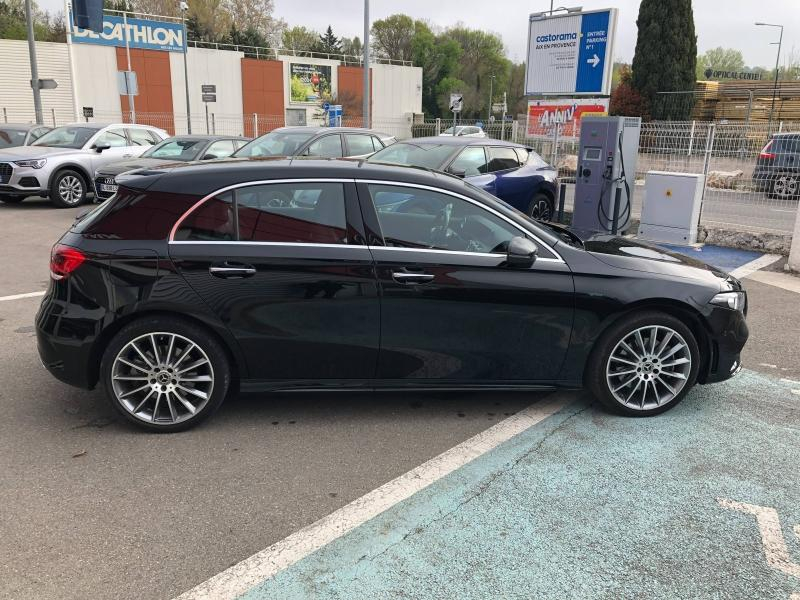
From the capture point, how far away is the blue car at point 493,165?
31.4 ft

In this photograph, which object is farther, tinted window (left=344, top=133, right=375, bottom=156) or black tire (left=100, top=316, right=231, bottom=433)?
tinted window (left=344, top=133, right=375, bottom=156)

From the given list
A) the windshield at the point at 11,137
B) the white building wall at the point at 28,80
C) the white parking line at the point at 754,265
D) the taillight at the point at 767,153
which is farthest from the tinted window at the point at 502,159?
the white building wall at the point at 28,80

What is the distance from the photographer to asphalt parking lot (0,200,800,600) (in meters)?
2.66

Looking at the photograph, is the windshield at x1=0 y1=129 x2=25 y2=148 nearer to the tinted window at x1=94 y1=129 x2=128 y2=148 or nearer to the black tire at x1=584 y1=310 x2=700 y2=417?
the tinted window at x1=94 y1=129 x2=128 y2=148

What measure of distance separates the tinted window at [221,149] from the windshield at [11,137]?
6.57 meters

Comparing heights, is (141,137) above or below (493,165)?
above

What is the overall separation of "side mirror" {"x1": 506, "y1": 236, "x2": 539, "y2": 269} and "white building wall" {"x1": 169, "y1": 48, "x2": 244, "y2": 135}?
41409 mm

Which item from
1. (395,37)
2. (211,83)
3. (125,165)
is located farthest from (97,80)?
(395,37)

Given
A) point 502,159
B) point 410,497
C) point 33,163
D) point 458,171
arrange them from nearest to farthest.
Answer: point 410,497, point 458,171, point 502,159, point 33,163

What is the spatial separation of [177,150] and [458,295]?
35.6ft

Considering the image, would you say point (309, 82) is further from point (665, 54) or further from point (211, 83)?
point (665, 54)

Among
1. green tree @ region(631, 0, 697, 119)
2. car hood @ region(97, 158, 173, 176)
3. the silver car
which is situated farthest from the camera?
green tree @ region(631, 0, 697, 119)

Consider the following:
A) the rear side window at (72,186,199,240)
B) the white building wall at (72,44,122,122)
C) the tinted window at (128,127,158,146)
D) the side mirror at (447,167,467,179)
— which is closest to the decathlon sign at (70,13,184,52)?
the white building wall at (72,44,122,122)

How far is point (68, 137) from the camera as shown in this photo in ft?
45.0
